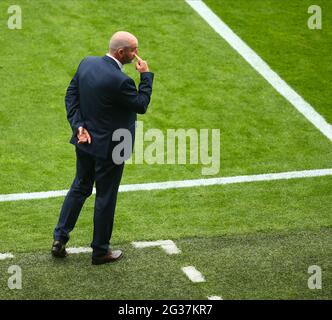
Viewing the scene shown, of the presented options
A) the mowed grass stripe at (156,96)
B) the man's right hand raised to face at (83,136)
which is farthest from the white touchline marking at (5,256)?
the mowed grass stripe at (156,96)

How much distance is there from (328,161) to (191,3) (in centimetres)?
488

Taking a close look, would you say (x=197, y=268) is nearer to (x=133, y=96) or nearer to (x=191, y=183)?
(x=133, y=96)

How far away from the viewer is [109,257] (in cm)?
862

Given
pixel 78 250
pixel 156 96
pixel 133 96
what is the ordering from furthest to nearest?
pixel 156 96
pixel 78 250
pixel 133 96

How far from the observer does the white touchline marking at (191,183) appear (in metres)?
10.4

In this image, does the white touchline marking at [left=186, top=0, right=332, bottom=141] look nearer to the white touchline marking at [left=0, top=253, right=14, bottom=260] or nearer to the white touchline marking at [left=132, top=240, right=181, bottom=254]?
the white touchline marking at [left=132, top=240, right=181, bottom=254]

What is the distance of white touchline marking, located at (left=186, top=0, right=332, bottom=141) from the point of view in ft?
41.4

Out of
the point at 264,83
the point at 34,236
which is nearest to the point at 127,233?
the point at 34,236

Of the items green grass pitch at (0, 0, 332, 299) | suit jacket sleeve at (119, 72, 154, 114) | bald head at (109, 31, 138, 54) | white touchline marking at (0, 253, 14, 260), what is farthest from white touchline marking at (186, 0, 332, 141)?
white touchline marking at (0, 253, 14, 260)

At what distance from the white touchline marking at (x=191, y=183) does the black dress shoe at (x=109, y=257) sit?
6.29 ft

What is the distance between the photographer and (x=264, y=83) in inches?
531

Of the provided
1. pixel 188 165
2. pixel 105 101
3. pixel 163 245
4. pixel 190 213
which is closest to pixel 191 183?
pixel 188 165

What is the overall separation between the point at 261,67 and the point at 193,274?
6095mm

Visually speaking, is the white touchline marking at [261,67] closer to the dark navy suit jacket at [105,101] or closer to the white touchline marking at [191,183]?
the white touchline marking at [191,183]
